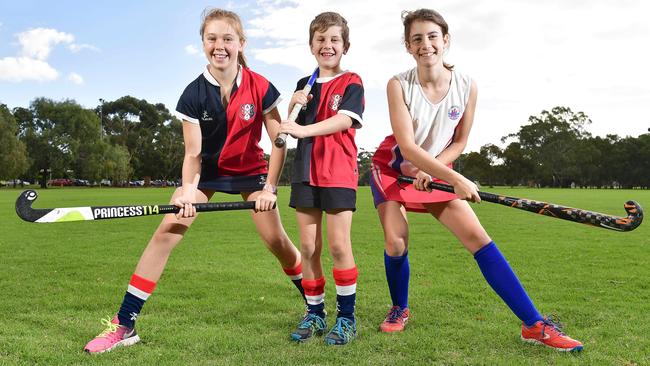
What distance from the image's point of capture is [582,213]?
12.5 ft

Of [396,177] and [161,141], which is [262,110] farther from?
[161,141]

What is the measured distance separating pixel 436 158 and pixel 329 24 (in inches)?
50.2

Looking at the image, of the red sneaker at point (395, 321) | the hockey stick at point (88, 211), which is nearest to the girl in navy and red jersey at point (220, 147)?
the hockey stick at point (88, 211)

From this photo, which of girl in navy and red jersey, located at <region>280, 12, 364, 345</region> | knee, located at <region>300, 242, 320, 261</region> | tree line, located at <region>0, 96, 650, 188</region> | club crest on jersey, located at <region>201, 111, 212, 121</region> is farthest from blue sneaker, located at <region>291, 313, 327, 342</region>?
tree line, located at <region>0, 96, 650, 188</region>

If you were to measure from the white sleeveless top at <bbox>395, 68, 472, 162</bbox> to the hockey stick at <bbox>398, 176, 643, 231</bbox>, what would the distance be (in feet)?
1.33

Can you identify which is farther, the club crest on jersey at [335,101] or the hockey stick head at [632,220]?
the club crest on jersey at [335,101]

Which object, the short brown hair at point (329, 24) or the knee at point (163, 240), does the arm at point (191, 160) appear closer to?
the knee at point (163, 240)

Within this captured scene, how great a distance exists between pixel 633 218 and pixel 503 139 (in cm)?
9993

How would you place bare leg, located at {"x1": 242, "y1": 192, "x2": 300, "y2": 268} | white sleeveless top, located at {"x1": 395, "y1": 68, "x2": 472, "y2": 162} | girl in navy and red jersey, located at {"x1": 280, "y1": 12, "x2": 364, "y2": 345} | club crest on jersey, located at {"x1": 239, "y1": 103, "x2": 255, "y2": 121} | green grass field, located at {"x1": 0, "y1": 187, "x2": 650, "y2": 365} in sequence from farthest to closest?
1. bare leg, located at {"x1": 242, "y1": 192, "x2": 300, "y2": 268}
2. club crest on jersey, located at {"x1": 239, "y1": 103, "x2": 255, "y2": 121}
3. white sleeveless top, located at {"x1": 395, "y1": 68, "x2": 472, "y2": 162}
4. girl in navy and red jersey, located at {"x1": 280, "y1": 12, "x2": 364, "y2": 345}
5. green grass field, located at {"x1": 0, "y1": 187, "x2": 650, "y2": 365}

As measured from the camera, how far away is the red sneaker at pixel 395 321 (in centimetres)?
445

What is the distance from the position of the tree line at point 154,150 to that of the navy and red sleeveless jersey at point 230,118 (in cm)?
5737

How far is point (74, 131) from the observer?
67812 mm

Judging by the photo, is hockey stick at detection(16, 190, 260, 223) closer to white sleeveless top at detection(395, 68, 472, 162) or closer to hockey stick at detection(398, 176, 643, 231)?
white sleeveless top at detection(395, 68, 472, 162)

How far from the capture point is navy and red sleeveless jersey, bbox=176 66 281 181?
4387 mm
